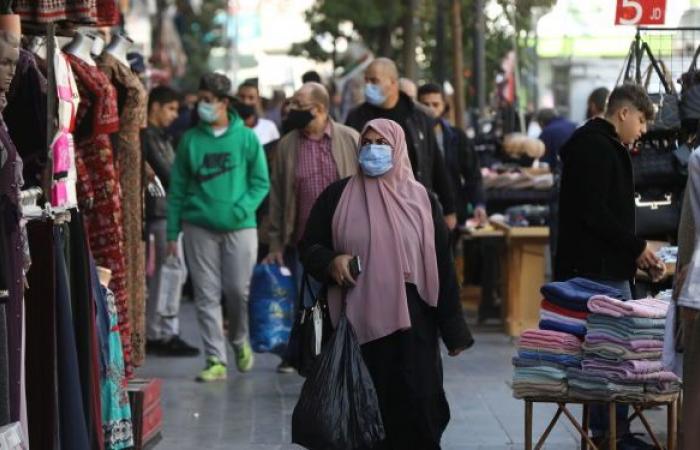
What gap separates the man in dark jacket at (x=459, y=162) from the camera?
1472cm

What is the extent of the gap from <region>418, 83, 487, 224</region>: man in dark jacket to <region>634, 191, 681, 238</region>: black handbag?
4077 mm

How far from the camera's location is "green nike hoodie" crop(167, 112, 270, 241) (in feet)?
39.5

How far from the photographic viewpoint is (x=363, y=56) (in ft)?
75.4

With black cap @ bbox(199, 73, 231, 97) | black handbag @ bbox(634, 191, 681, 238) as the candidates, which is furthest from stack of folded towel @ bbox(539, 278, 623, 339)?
black cap @ bbox(199, 73, 231, 97)

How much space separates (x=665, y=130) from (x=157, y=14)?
1310 inches

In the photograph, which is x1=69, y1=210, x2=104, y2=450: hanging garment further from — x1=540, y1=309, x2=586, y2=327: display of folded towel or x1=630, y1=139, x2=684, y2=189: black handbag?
x1=630, y1=139, x2=684, y2=189: black handbag

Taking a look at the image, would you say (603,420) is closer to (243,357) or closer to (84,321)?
(84,321)

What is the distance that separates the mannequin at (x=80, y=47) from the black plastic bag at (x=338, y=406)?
2.01 meters

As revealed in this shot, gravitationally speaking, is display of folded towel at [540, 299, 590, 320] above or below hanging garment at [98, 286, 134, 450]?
above

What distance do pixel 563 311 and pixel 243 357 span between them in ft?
15.5

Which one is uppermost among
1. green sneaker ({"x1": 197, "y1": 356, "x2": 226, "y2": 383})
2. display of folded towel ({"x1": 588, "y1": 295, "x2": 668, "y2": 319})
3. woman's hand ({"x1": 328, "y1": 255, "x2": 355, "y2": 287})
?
woman's hand ({"x1": 328, "y1": 255, "x2": 355, "y2": 287})

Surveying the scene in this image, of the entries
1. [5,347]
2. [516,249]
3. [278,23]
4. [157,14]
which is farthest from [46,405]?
[278,23]

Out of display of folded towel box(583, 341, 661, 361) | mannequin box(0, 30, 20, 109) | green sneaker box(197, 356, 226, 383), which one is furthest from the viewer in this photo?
green sneaker box(197, 356, 226, 383)

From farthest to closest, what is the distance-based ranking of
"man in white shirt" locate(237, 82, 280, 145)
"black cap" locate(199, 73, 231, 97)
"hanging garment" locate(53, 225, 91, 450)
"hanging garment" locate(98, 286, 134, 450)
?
"man in white shirt" locate(237, 82, 280, 145) < "black cap" locate(199, 73, 231, 97) < "hanging garment" locate(98, 286, 134, 450) < "hanging garment" locate(53, 225, 91, 450)
